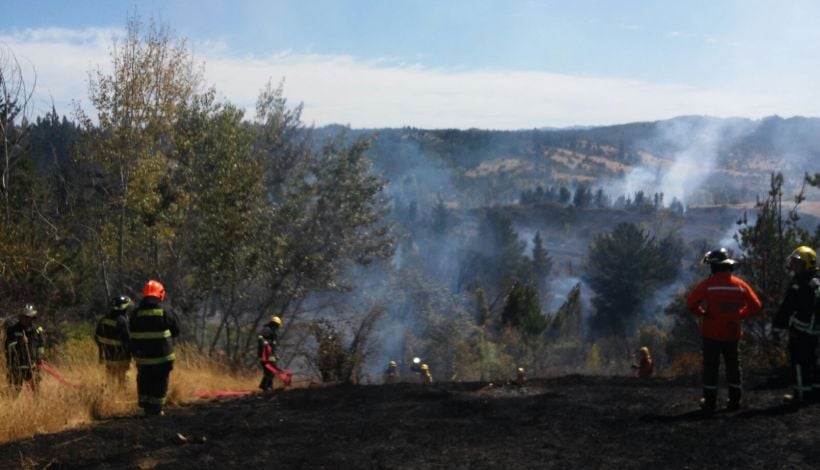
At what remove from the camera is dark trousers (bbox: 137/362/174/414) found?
922 centimetres

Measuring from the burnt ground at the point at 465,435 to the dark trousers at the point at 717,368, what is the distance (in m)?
0.20

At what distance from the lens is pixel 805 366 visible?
804 cm

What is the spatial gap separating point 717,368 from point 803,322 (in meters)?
1.02

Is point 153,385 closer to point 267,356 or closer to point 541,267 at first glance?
point 267,356

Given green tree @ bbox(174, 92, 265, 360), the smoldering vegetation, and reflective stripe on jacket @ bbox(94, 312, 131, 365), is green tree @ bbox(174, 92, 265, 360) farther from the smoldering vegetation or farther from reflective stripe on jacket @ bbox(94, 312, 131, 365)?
reflective stripe on jacket @ bbox(94, 312, 131, 365)

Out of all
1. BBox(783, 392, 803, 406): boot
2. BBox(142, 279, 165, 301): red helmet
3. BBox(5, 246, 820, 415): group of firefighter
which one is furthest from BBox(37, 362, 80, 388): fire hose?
BBox(783, 392, 803, 406): boot

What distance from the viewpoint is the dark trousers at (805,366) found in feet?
26.4

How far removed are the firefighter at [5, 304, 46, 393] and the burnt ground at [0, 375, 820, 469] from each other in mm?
1940

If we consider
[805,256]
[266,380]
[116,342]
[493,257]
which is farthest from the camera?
[493,257]

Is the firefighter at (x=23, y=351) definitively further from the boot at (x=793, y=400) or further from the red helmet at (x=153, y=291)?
the boot at (x=793, y=400)

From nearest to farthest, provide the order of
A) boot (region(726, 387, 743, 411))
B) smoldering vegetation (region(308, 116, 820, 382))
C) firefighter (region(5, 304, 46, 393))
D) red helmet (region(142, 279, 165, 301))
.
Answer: boot (region(726, 387, 743, 411)) → red helmet (region(142, 279, 165, 301)) → firefighter (region(5, 304, 46, 393)) → smoldering vegetation (region(308, 116, 820, 382))

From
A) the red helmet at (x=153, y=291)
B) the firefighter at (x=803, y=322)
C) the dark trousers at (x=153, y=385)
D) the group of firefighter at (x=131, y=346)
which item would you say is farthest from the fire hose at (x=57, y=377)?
the firefighter at (x=803, y=322)

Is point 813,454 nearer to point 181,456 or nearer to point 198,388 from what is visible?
point 181,456

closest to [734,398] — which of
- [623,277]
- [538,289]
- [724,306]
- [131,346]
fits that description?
[724,306]
